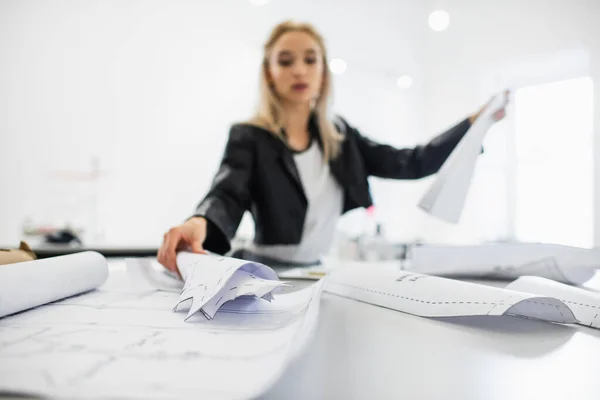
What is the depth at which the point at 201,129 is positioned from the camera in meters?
2.17

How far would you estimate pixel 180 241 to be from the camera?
0.58 metres

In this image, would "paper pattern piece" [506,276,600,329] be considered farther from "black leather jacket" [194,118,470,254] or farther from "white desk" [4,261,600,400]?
"black leather jacket" [194,118,470,254]

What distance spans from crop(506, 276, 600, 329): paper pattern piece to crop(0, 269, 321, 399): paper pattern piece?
0.71 ft

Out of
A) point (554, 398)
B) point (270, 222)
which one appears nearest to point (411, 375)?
point (554, 398)

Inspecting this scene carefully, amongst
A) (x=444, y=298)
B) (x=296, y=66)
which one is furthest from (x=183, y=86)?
(x=444, y=298)

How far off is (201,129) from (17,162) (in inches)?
32.1

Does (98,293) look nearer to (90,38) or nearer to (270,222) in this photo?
(270,222)

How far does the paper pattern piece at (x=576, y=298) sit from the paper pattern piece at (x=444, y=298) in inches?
0.5

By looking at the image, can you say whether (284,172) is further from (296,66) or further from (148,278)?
(148,278)

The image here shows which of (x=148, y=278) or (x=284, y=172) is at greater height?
(x=284, y=172)

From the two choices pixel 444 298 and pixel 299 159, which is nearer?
pixel 444 298

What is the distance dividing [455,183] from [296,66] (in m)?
0.42

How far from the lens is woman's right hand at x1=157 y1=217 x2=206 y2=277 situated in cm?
55

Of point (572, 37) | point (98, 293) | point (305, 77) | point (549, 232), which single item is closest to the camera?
point (98, 293)
